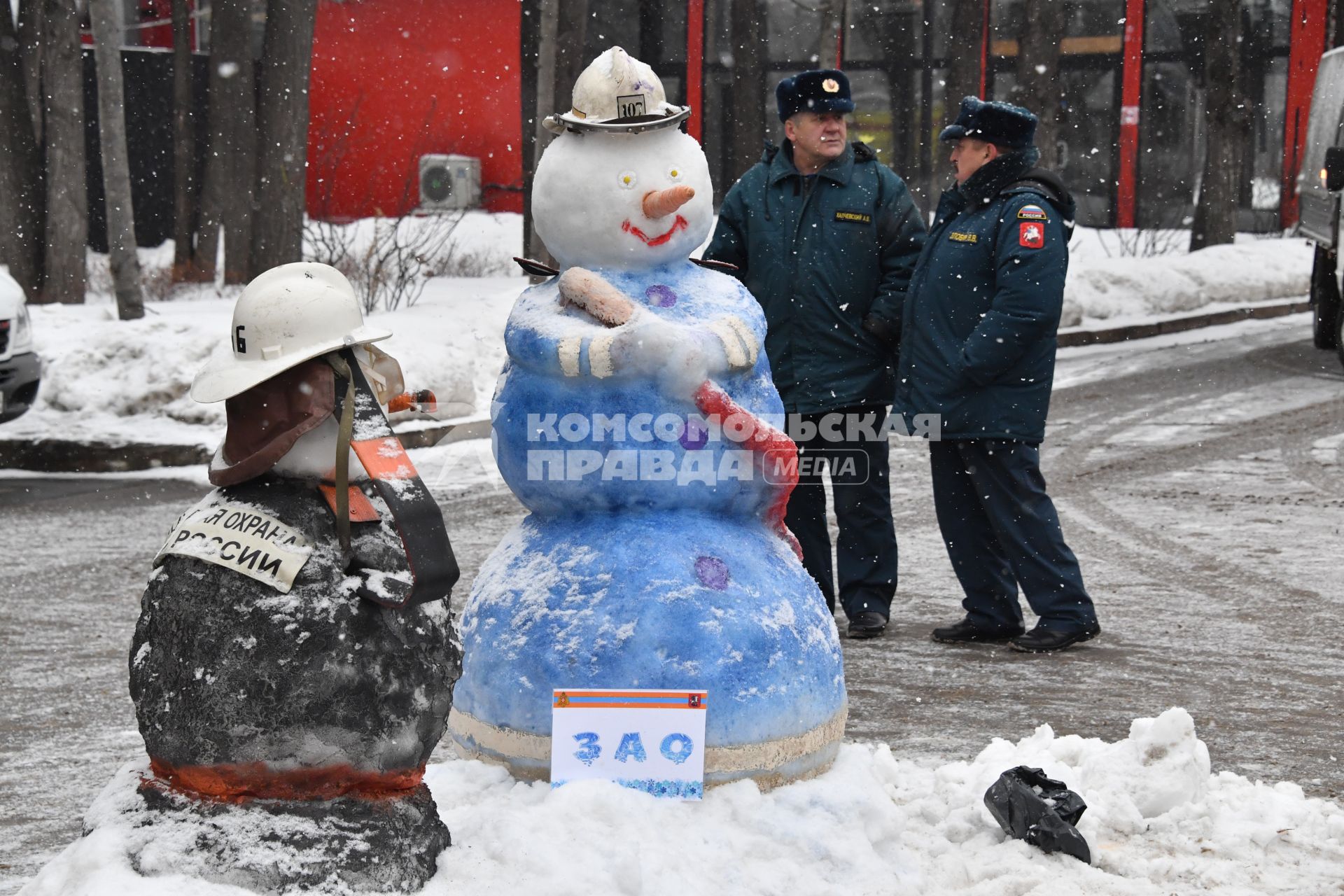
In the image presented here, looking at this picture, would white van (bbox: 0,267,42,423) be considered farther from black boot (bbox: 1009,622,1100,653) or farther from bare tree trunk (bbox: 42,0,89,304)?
black boot (bbox: 1009,622,1100,653)

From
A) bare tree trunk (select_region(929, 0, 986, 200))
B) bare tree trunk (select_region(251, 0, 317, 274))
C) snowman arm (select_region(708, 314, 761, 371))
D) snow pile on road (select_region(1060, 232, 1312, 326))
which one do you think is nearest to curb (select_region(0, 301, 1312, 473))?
bare tree trunk (select_region(251, 0, 317, 274))

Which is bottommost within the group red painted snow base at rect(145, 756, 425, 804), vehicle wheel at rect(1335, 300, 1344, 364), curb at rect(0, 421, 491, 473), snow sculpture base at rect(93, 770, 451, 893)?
curb at rect(0, 421, 491, 473)

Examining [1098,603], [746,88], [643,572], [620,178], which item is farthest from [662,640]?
[746,88]

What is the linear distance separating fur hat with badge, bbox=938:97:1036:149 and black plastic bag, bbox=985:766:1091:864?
2.92 meters

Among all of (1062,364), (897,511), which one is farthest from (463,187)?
(897,511)

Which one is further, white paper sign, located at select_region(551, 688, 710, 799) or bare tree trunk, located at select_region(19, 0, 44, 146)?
bare tree trunk, located at select_region(19, 0, 44, 146)

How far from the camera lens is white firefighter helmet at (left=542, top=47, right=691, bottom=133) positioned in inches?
166

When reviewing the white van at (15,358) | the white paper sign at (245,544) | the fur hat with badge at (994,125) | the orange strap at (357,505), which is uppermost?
the fur hat with badge at (994,125)

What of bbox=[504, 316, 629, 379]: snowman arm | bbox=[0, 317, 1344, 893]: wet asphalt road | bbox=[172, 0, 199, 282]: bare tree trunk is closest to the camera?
bbox=[504, 316, 629, 379]: snowman arm

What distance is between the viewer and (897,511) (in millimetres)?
9438

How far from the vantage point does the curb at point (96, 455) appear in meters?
11.1

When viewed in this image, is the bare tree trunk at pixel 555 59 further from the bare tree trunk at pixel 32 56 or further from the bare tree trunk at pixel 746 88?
the bare tree trunk at pixel 32 56

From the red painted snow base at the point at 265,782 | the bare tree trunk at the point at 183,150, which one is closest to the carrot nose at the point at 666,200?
the red painted snow base at the point at 265,782

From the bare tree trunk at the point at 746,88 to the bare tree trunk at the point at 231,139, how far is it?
5.27 m
